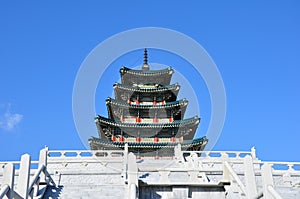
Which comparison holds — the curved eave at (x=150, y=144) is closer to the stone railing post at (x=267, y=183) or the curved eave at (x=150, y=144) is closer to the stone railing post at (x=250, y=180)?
the stone railing post at (x=250, y=180)

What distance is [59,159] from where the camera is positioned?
1834 cm

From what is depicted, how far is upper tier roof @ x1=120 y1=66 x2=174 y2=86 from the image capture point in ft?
115

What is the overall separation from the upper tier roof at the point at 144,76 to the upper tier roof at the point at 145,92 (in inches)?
54.6

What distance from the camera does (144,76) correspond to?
116ft

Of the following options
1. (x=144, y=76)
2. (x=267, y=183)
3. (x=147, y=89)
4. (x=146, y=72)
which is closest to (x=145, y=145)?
(x=147, y=89)

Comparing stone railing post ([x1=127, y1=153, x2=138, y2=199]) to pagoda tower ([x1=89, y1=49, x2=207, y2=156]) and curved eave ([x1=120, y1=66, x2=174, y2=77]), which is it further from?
curved eave ([x1=120, y1=66, x2=174, y2=77])

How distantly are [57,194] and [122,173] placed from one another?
422 cm

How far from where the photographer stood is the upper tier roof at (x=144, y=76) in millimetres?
34969

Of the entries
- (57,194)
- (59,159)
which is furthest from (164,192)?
→ (59,159)

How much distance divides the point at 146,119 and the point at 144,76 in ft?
14.4

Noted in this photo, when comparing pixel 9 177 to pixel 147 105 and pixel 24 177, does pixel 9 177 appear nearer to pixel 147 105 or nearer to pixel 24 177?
pixel 24 177

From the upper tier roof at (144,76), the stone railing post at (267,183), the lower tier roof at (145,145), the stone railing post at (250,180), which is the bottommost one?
the stone railing post at (267,183)

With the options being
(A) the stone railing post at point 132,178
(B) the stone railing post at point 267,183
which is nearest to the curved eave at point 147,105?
(A) the stone railing post at point 132,178

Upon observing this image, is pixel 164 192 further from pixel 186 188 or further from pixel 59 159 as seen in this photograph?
pixel 59 159
